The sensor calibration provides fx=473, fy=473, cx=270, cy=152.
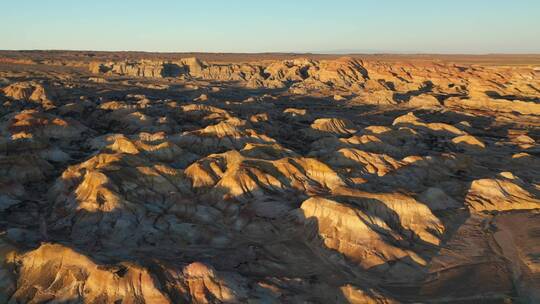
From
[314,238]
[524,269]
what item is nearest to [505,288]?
[524,269]

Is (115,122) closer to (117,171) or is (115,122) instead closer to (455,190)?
(117,171)

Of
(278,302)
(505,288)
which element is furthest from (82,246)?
(505,288)

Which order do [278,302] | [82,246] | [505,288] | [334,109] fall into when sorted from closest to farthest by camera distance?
[278,302], [505,288], [82,246], [334,109]

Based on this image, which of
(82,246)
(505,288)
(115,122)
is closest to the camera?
(505,288)

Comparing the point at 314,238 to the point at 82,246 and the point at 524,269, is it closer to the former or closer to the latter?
the point at 524,269

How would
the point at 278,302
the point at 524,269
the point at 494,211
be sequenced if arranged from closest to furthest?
the point at 278,302, the point at 524,269, the point at 494,211

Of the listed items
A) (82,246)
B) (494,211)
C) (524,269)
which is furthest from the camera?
(494,211)

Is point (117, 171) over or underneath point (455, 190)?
over

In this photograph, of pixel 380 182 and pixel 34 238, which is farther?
pixel 380 182

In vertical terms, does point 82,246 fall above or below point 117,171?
below
